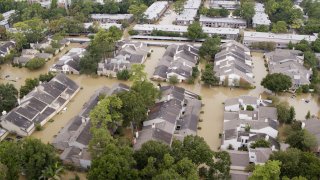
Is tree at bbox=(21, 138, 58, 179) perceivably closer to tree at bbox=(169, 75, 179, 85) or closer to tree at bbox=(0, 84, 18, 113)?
tree at bbox=(0, 84, 18, 113)

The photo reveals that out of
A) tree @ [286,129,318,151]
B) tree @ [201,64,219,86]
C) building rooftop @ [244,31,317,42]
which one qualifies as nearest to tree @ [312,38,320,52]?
building rooftop @ [244,31,317,42]

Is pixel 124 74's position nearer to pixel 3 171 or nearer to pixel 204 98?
pixel 204 98

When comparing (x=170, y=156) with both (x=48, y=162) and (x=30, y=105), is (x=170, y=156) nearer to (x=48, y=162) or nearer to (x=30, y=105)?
(x=48, y=162)

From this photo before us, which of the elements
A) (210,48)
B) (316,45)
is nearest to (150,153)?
(210,48)

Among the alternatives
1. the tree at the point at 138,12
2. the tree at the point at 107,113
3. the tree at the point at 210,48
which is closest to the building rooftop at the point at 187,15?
the tree at the point at 138,12

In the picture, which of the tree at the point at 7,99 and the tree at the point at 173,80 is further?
the tree at the point at 173,80

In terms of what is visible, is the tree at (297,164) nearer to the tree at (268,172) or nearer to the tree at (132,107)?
the tree at (268,172)

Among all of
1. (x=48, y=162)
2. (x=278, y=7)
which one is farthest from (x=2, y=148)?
(x=278, y=7)
